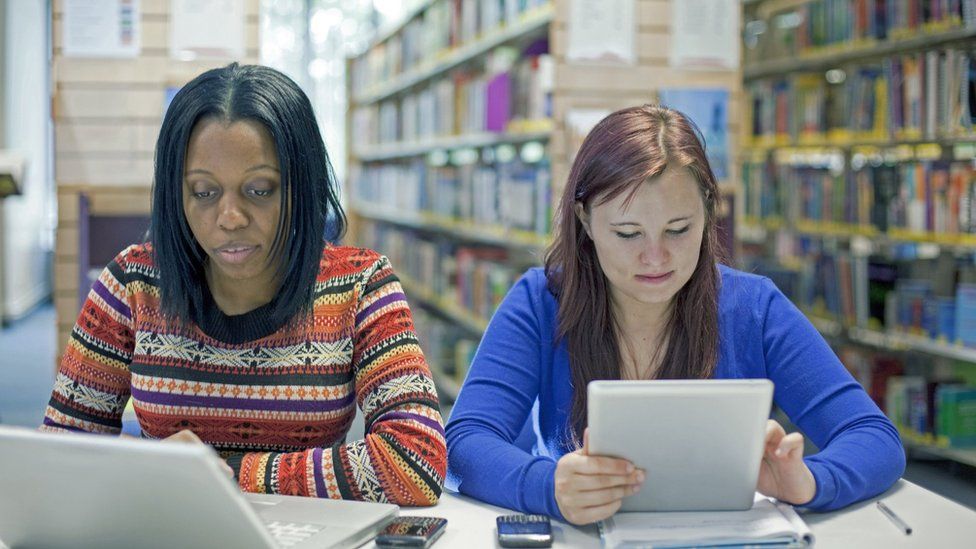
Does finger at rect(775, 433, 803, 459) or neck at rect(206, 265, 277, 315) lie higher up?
neck at rect(206, 265, 277, 315)

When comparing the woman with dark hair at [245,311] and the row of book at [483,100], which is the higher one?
the row of book at [483,100]

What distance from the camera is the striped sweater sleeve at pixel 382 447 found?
1.36 meters

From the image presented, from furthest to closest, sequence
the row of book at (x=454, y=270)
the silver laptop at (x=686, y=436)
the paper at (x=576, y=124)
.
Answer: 1. the row of book at (x=454, y=270)
2. the paper at (x=576, y=124)
3. the silver laptop at (x=686, y=436)

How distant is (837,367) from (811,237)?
3706 millimetres

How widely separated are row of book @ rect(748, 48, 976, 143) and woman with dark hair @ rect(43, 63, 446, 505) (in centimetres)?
301

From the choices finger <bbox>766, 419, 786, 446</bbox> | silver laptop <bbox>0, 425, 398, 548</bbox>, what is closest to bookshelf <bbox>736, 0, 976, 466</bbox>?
finger <bbox>766, 419, 786, 446</bbox>

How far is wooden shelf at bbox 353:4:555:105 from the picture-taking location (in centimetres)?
379

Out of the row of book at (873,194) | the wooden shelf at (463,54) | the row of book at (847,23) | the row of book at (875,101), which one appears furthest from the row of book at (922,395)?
the wooden shelf at (463,54)

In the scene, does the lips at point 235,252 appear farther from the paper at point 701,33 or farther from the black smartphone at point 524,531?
the paper at point 701,33

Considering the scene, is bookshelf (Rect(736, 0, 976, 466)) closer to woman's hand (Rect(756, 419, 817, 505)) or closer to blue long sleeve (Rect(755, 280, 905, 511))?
blue long sleeve (Rect(755, 280, 905, 511))

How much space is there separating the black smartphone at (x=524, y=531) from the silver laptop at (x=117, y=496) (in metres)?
0.20

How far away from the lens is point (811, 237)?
511 cm

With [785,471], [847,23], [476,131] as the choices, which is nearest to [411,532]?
[785,471]

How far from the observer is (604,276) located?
1.68 meters
